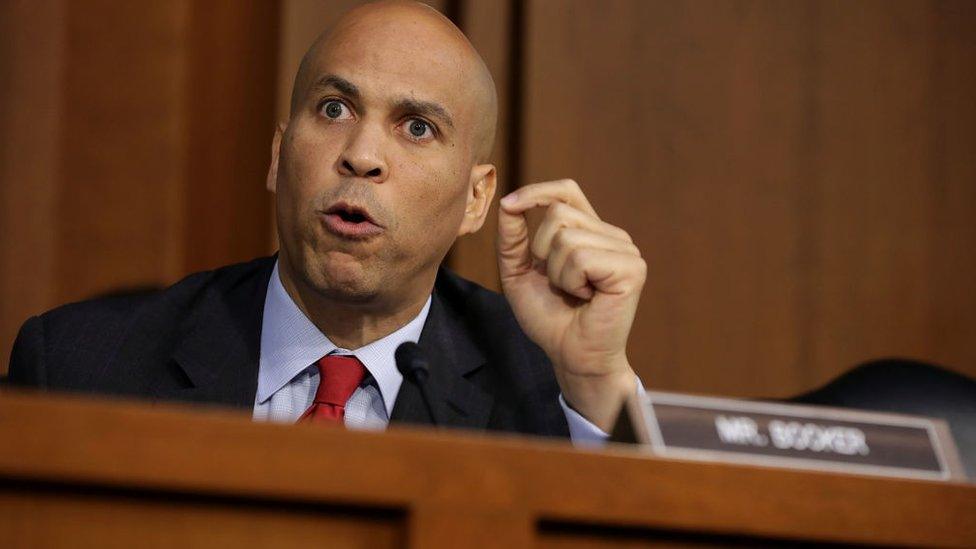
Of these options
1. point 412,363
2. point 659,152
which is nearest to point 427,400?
point 412,363

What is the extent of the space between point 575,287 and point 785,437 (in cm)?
53

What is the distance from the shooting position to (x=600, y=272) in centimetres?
125

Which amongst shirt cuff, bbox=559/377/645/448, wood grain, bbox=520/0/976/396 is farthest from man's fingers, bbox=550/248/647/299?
wood grain, bbox=520/0/976/396

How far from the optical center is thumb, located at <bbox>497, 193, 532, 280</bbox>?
131 centimetres

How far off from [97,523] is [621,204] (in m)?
1.31

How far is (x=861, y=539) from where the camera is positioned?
702 millimetres

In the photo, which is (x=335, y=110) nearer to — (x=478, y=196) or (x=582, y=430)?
(x=478, y=196)

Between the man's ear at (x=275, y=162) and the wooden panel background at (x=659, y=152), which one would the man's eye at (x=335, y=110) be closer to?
the man's ear at (x=275, y=162)

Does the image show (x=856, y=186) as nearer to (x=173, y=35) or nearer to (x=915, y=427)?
(x=173, y=35)

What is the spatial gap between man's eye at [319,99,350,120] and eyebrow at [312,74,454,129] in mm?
15

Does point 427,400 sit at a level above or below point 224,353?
above

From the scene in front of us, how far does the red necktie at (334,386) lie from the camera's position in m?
1.29

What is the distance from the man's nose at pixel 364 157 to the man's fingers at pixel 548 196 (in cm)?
17

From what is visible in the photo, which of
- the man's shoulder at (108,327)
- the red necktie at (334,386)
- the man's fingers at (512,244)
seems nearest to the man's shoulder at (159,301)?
the man's shoulder at (108,327)
